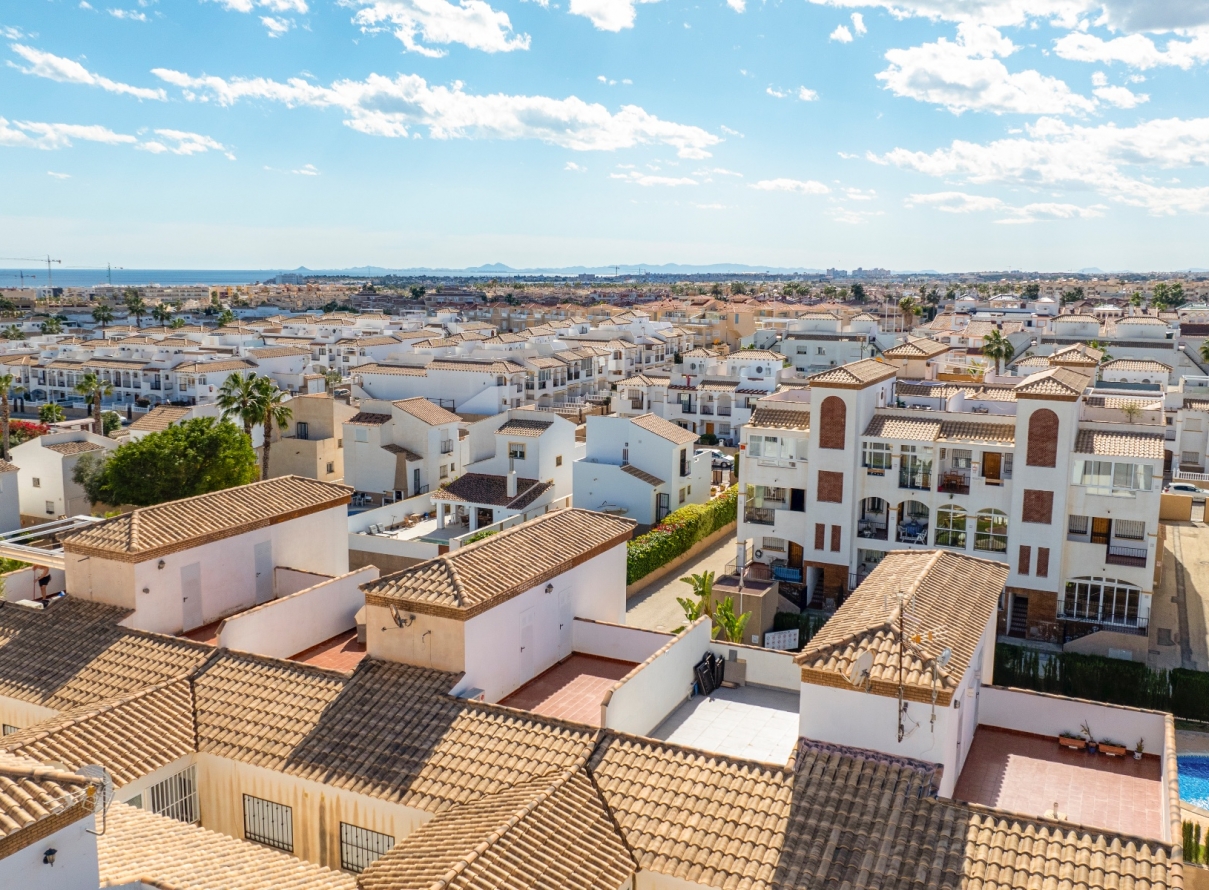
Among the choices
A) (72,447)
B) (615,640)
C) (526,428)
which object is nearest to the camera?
(615,640)

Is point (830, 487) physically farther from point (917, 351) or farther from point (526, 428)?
point (917, 351)

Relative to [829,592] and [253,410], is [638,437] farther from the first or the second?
[253,410]

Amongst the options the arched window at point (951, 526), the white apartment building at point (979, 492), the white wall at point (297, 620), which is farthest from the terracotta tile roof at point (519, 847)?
the arched window at point (951, 526)

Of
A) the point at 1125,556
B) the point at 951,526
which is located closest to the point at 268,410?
the point at 951,526

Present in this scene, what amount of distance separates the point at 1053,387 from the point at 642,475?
2212cm

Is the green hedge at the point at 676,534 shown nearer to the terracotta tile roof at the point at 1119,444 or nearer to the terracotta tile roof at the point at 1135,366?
the terracotta tile roof at the point at 1119,444

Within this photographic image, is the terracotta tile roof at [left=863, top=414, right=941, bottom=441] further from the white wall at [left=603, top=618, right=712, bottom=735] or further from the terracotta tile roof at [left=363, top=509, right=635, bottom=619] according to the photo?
the white wall at [left=603, top=618, right=712, bottom=735]

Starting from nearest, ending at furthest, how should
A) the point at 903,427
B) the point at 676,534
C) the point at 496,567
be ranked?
the point at 496,567 → the point at 903,427 → the point at 676,534

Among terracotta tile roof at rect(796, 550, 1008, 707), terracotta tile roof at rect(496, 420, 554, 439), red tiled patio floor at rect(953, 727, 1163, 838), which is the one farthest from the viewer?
terracotta tile roof at rect(496, 420, 554, 439)

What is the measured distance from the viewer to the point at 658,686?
21.4 metres

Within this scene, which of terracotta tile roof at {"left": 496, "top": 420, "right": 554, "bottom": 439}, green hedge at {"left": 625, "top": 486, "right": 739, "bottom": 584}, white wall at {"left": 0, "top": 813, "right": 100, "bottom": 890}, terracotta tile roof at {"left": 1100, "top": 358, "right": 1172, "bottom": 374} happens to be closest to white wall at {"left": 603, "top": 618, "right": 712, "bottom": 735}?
white wall at {"left": 0, "top": 813, "right": 100, "bottom": 890}

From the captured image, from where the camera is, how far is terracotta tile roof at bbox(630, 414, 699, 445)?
55.3 metres

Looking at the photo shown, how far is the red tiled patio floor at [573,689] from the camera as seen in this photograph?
70.5 ft

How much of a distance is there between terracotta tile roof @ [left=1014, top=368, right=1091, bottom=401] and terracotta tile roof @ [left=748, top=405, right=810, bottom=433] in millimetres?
9373
